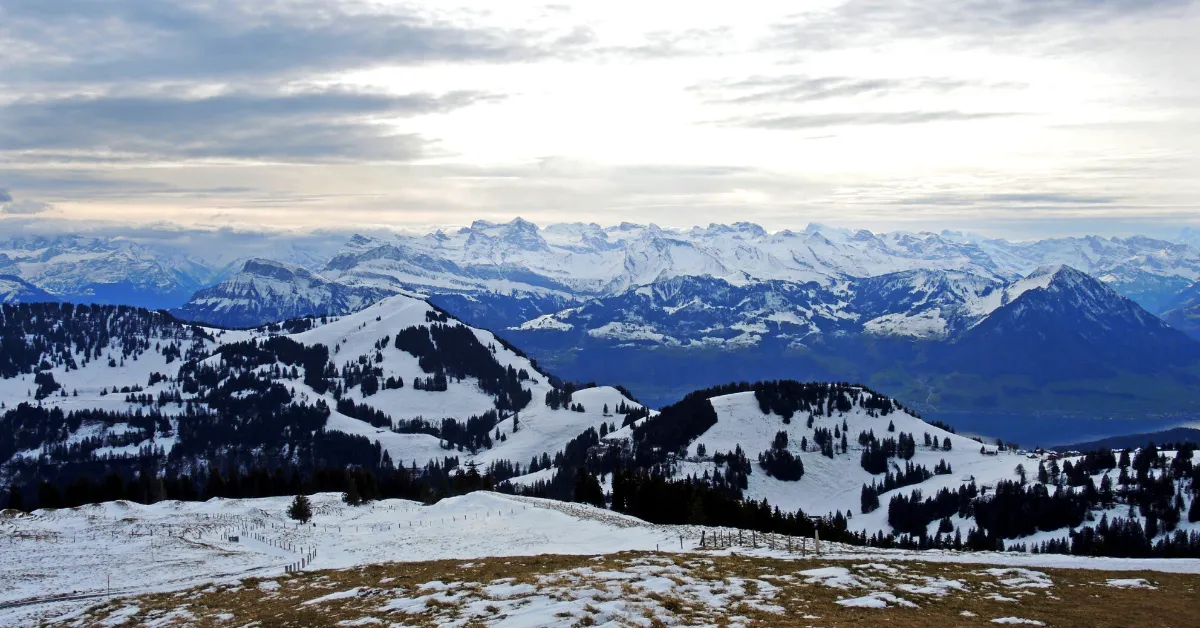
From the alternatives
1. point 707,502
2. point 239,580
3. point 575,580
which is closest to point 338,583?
point 239,580

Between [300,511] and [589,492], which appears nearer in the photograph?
[300,511]

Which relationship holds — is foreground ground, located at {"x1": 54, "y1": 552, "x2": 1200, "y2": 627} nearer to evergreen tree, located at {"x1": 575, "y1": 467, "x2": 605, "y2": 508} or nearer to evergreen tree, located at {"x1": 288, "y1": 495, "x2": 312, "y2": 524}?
evergreen tree, located at {"x1": 288, "y1": 495, "x2": 312, "y2": 524}

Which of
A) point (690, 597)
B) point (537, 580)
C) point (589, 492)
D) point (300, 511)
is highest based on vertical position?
point (690, 597)

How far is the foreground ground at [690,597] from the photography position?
3628 centimetres

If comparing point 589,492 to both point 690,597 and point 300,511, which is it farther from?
point 690,597

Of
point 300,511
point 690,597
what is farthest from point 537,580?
point 300,511

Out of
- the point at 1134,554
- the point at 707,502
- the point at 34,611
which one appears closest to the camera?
the point at 34,611

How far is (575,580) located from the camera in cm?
4500

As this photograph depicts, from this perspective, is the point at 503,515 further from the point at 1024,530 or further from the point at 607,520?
the point at 1024,530

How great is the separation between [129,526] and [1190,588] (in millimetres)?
87775

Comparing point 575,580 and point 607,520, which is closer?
point 575,580

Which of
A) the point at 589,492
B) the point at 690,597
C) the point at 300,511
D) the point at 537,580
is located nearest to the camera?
the point at 690,597

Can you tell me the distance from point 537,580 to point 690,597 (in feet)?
30.9

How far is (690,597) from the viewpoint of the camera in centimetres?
4028
